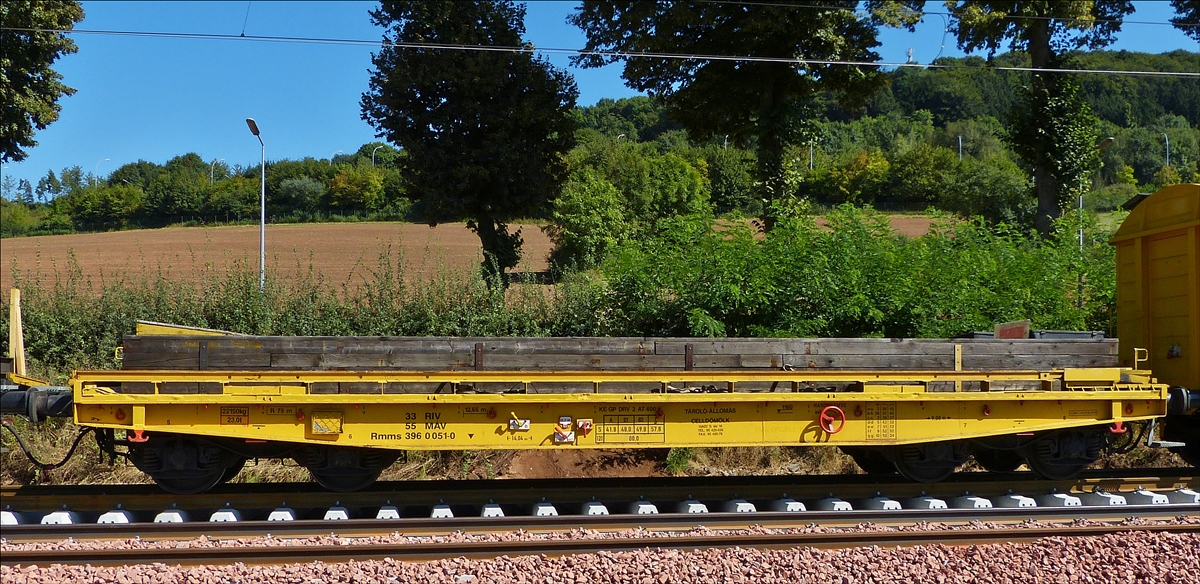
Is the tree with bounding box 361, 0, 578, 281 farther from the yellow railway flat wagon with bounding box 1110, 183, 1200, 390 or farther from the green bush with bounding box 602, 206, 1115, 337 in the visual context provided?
the yellow railway flat wagon with bounding box 1110, 183, 1200, 390

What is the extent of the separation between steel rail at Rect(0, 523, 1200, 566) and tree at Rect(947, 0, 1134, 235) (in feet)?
42.5

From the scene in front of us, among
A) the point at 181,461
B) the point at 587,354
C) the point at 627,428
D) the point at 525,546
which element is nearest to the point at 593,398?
the point at 627,428

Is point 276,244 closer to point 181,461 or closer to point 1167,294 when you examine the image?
point 181,461

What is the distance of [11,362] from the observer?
6512 millimetres

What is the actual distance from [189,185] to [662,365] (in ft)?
210

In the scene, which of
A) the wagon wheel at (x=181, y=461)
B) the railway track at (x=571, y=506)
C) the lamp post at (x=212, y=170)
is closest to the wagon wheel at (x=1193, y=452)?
the railway track at (x=571, y=506)

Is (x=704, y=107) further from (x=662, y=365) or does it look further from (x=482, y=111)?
(x=662, y=365)

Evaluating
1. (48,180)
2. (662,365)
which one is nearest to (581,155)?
(662,365)

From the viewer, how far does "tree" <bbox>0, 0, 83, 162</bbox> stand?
13555 millimetres

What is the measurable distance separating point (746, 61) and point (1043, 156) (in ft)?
25.0

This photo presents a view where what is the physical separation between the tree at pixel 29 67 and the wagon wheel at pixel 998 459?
1551 cm

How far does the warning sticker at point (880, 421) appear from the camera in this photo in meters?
6.81

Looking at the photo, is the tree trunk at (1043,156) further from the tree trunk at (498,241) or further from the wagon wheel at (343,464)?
the wagon wheel at (343,464)

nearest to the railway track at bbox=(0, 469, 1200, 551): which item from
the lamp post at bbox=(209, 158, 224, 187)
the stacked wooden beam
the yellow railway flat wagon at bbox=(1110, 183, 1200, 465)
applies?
the yellow railway flat wagon at bbox=(1110, 183, 1200, 465)
